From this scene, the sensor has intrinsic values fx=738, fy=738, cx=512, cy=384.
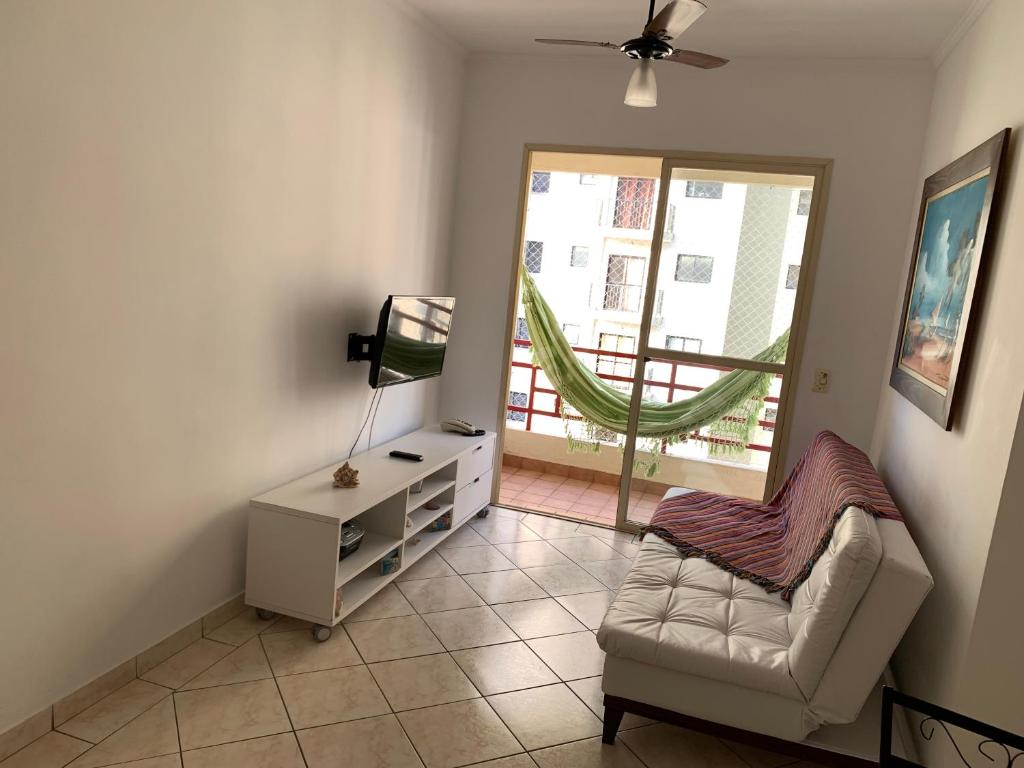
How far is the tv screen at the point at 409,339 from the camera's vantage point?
3072 millimetres

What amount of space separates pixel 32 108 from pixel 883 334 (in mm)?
3476

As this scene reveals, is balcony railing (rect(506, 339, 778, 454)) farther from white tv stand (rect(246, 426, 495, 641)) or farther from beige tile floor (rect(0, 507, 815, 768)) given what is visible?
beige tile floor (rect(0, 507, 815, 768))

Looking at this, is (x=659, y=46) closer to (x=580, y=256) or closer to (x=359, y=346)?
(x=359, y=346)

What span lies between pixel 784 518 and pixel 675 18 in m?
2.03

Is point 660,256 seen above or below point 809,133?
below

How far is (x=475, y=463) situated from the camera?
3777mm

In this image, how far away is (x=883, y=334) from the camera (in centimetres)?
357

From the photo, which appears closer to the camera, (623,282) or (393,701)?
(393,701)

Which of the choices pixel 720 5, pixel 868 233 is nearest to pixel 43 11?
pixel 720 5

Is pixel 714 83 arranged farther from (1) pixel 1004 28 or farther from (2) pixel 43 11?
(2) pixel 43 11

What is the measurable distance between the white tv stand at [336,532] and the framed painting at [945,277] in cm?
195

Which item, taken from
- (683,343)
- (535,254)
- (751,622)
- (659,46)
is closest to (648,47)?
(659,46)

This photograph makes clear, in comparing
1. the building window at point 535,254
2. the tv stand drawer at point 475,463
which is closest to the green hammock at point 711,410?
the tv stand drawer at point 475,463

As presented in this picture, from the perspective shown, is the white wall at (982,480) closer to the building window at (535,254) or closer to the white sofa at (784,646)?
the white sofa at (784,646)
